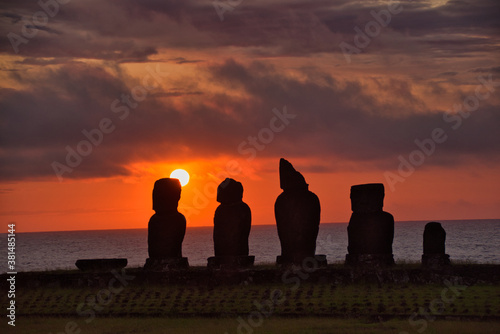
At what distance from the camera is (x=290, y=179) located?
89.5ft

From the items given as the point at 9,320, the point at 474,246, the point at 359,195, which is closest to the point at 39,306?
the point at 9,320

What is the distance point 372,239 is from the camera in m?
26.5

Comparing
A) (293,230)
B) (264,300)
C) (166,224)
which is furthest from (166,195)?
(264,300)

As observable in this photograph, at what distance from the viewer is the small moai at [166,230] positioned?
27.9 meters

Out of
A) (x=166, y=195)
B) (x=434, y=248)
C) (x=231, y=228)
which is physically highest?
(x=166, y=195)

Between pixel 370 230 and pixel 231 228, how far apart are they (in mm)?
4692

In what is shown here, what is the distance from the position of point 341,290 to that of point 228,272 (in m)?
4.09

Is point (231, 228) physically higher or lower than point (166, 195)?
lower

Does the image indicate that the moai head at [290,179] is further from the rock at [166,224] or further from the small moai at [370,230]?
the rock at [166,224]

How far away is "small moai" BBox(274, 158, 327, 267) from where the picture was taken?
87.4ft

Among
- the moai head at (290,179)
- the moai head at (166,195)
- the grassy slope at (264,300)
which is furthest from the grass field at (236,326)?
the moai head at (290,179)

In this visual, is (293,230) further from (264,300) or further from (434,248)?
(434,248)

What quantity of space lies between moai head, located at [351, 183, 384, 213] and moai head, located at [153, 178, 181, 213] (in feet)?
21.1

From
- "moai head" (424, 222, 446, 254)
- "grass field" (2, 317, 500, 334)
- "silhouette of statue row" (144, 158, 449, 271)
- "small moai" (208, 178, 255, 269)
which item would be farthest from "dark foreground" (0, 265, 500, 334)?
"small moai" (208, 178, 255, 269)
